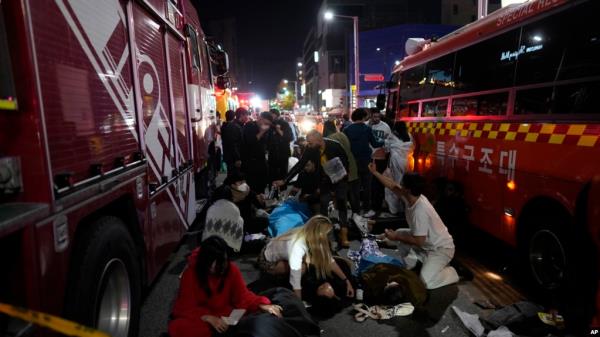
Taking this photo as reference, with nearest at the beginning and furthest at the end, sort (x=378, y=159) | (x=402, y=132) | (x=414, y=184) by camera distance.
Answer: (x=414, y=184), (x=402, y=132), (x=378, y=159)

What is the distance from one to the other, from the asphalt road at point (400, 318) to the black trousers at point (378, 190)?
3.22 meters

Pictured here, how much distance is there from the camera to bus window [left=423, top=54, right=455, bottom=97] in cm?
640

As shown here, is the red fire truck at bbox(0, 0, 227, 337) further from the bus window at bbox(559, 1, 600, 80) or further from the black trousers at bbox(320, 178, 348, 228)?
the bus window at bbox(559, 1, 600, 80)

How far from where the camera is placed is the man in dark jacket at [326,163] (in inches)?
237

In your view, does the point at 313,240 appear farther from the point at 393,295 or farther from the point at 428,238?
the point at 428,238

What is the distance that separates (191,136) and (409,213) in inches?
128

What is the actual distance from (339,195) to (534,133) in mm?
2695

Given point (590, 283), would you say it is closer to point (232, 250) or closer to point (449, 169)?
point (449, 169)

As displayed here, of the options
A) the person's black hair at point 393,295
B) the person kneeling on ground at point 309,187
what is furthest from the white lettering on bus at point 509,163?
the person kneeling on ground at point 309,187

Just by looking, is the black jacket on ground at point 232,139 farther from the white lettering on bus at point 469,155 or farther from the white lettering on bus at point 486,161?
the white lettering on bus at point 486,161

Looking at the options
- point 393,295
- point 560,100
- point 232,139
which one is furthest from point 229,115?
point 560,100

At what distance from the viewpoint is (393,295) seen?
4.28 meters

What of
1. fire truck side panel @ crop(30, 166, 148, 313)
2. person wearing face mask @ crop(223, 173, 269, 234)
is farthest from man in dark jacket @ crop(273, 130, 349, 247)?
fire truck side panel @ crop(30, 166, 148, 313)

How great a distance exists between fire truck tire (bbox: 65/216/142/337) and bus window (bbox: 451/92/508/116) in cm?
427
